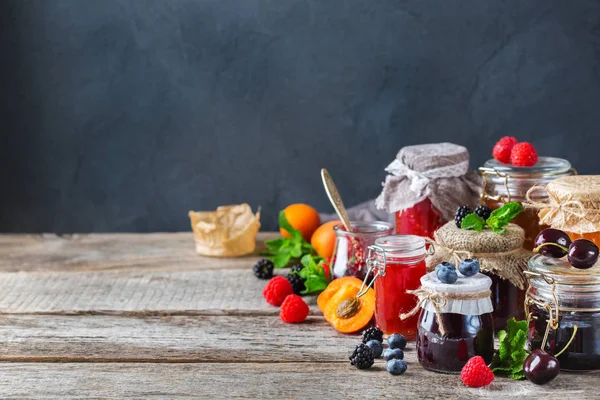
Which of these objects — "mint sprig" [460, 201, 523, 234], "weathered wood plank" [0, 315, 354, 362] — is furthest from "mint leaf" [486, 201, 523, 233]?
"weathered wood plank" [0, 315, 354, 362]

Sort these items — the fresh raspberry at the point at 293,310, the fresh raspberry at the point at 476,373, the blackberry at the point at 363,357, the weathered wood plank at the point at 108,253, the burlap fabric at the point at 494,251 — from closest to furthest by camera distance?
the fresh raspberry at the point at 476,373 < the blackberry at the point at 363,357 < the burlap fabric at the point at 494,251 < the fresh raspberry at the point at 293,310 < the weathered wood plank at the point at 108,253

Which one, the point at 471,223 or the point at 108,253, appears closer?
the point at 471,223

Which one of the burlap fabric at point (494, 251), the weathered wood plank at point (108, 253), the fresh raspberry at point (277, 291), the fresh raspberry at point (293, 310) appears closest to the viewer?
the burlap fabric at point (494, 251)

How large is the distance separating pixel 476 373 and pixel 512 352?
0.12 metres

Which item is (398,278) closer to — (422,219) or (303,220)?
(422,219)

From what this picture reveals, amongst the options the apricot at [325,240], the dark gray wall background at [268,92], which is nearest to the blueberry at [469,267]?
the apricot at [325,240]

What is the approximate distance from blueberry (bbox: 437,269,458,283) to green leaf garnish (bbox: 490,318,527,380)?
0.13 m

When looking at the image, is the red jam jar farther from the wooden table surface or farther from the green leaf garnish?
the green leaf garnish

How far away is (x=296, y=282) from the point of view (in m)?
1.84

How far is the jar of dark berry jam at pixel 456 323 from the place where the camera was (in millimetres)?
1358

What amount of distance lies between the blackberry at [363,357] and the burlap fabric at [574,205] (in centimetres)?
43

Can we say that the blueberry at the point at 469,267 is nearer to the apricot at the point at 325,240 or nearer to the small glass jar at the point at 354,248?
the small glass jar at the point at 354,248

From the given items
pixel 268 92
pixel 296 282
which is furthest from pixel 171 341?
pixel 268 92

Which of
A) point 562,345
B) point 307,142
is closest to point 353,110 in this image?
point 307,142
